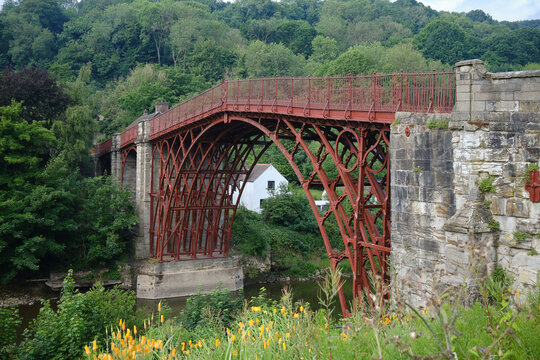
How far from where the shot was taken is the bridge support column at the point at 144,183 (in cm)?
3141

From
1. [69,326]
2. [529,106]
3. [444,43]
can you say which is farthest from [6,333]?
[444,43]

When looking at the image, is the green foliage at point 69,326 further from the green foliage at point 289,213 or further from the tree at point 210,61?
the tree at point 210,61

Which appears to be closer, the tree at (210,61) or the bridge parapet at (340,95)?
the bridge parapet at (340,95)

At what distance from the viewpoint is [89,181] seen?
3228 cm

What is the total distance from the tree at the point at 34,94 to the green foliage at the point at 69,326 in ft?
71.0

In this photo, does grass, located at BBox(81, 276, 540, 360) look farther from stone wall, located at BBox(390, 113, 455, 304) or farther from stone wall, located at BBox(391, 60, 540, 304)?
stone wall, located at BBox(390, 113, 455, 304)

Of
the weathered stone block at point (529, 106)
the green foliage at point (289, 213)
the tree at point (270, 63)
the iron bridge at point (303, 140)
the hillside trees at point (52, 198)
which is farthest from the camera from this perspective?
the tree at point (270, 63)

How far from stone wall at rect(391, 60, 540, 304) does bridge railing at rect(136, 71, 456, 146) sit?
980 millimetres

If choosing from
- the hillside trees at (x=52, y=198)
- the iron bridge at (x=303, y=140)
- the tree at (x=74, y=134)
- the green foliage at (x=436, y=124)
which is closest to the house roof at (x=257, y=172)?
the iron bridge at (x=303, y=140)

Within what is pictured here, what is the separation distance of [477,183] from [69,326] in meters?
8.66

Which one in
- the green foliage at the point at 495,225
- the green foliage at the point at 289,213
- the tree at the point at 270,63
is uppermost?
the tree at the point at 270,63

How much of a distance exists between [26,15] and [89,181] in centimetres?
5263

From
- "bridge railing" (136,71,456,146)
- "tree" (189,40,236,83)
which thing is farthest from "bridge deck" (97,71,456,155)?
"tree" (189,40,236,83)

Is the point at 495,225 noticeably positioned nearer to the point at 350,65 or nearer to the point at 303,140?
the point at 303,140
